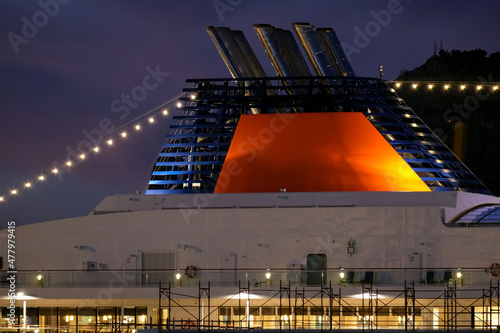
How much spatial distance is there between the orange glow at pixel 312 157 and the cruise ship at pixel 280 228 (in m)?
0.05

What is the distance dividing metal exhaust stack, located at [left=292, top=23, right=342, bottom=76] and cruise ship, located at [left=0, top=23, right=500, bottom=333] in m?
0.05

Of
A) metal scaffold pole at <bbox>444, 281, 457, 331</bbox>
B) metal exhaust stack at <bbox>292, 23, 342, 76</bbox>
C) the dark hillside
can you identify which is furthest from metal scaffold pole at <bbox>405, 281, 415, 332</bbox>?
the dark hillside

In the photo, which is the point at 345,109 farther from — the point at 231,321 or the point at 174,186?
the point at 231,321

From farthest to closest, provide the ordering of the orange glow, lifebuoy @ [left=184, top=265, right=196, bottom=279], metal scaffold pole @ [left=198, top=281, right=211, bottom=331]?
the orange glow → lifebuoy @ [left=184, top=265, right=196, bottom=279] → metal scaffold pole @ [left=198, top=281, right=211, bottom=331]

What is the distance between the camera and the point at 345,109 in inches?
1286

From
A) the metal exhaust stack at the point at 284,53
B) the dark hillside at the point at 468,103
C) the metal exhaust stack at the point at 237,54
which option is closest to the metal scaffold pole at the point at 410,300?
the metal exhaust stack at the point at 284,53

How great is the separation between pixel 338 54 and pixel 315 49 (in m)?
1.04

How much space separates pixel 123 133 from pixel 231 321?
10476 mm

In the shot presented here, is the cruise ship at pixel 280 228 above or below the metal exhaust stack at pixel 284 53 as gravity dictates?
below

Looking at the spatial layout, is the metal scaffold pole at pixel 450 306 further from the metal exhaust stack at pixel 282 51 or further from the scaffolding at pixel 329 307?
the metal exhaust stack at pixel 282 51

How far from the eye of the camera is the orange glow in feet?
102

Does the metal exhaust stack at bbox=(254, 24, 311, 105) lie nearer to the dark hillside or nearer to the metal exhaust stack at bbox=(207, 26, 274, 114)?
the metal exhaust stack at bbox=(207, 26, 274, 114)

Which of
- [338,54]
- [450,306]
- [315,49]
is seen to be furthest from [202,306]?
[338,54]

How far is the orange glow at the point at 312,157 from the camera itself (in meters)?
31.1
